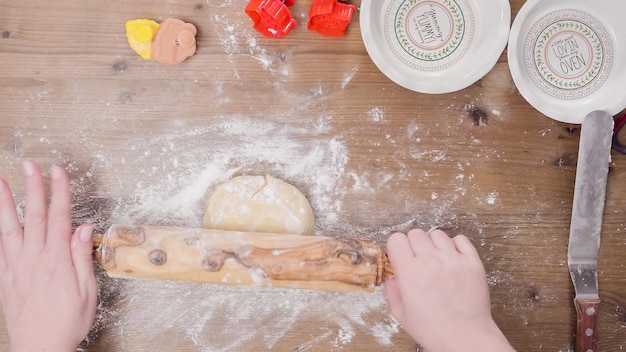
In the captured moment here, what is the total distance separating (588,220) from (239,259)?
704 mm

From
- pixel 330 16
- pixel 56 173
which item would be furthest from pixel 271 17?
pixel 56 173

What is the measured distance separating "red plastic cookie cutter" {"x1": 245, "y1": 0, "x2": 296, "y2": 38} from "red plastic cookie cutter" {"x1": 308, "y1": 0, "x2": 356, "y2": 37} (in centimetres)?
5

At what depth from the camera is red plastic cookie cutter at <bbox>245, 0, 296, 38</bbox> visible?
1.15 m

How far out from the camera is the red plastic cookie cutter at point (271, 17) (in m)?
1.15

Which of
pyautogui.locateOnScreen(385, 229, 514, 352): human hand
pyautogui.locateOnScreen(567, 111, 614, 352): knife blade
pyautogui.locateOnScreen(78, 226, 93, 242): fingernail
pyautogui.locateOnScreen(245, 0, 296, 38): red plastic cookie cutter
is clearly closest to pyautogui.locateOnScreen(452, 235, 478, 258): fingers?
pyautogui.locateOnScreen(385, 229, 514, 352): human hand

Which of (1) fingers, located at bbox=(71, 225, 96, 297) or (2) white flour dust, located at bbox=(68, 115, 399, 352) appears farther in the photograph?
(2) white flour dust, located at bbox=(68, 115, 399, 352)

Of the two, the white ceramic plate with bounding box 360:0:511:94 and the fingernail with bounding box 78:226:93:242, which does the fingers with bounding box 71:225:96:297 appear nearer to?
the fingernail with bounding box 78:226:93:242

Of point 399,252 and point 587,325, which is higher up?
point 399,252

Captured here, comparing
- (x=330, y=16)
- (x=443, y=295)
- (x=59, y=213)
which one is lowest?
(x=443, y=295)

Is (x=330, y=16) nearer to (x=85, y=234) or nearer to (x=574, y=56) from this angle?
(x=574, y=56)

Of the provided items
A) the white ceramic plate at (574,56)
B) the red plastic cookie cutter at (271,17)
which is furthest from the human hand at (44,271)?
the white ceramic plate at (574,56)

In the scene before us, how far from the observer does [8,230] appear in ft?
3.67

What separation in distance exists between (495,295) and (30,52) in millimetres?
1070

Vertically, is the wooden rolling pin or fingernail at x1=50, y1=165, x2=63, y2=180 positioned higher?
fingernail at x1=50, y1=165, x2=63, y2=180
